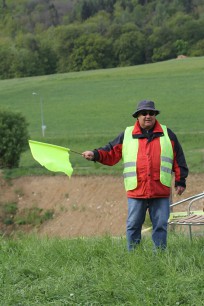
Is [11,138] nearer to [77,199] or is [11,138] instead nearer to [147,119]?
[77,199]

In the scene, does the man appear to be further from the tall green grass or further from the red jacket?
the tall green grass

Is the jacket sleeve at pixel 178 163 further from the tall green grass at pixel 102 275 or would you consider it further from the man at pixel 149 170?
the tall green grass at pixel 102 275

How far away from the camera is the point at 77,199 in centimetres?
1922

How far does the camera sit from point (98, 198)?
1883cm

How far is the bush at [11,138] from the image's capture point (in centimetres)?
2119

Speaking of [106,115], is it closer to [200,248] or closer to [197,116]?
[197,116]

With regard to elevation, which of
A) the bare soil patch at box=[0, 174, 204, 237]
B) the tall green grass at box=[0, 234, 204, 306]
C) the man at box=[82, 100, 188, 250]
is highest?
the man at box=[82, 100, 188, 250]

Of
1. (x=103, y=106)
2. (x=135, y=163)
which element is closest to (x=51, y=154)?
(x=135, y=163)

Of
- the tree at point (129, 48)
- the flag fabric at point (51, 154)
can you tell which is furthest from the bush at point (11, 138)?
the tree at point (129, 48)

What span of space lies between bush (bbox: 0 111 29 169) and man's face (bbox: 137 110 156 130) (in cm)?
1456

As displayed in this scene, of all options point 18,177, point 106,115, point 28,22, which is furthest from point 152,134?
point 28,22

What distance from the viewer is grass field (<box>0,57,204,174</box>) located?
1020 inches

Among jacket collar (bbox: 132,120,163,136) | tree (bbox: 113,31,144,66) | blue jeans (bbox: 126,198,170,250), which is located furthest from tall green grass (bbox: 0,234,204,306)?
tree (bbox: 113,31,144,66)

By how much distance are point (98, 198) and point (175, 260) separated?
41.8ft
